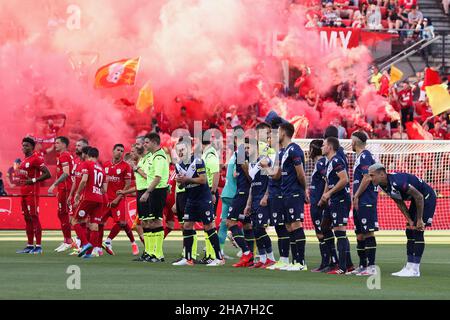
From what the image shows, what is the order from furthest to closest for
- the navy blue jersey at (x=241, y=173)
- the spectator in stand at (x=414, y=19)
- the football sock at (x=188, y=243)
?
1. the spectator in stand at (x=414, y=19)
2. the football sock at (x=188, y=243)
3. the navy blue jersey at (x=241, y=173)

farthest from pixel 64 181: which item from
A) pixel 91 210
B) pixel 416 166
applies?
pixel 416 166

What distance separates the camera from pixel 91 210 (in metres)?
20.3

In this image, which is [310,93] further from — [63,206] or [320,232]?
[320,232]

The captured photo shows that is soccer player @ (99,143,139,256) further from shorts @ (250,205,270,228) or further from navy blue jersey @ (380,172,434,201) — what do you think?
navy blue jersey @ (380,172,434,201)

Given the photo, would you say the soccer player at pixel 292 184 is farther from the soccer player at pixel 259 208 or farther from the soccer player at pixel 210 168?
the soccer player at pixel 210 168

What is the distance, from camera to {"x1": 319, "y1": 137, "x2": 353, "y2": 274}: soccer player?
16422 mm

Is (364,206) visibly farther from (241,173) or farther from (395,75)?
(395,75)

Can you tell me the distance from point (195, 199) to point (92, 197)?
Result: 2606mm

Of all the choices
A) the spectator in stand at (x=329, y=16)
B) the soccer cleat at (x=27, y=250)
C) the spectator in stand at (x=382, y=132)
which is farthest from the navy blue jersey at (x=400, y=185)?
the spectator in stand at (x=329, y=16)

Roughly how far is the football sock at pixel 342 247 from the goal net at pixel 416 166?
604 inches

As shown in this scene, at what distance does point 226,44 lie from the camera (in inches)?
1412

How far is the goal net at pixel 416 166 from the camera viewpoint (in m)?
32.2
